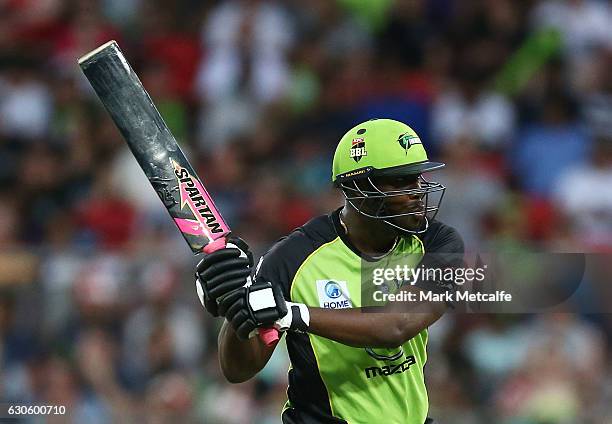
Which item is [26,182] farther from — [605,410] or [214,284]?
[214,284]

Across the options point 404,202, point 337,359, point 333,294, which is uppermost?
point 404,202

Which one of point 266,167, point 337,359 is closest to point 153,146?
point 337,359

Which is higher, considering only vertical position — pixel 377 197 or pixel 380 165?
pixel 380 165

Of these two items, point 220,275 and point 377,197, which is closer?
point 220,275

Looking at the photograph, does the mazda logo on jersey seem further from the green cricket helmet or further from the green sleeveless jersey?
the green cricket helmet

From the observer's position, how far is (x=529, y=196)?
9055 millimetres

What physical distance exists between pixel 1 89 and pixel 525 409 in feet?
17.6

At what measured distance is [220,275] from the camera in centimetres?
452

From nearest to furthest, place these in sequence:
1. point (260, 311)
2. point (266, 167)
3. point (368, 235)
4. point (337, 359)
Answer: point (260, 311), point (337, 359), point (368, 235), point (266, 167)

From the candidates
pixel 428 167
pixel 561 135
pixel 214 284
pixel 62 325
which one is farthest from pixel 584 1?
pixel 214 284

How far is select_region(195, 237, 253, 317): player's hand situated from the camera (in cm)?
450

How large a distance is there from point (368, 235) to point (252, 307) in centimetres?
70

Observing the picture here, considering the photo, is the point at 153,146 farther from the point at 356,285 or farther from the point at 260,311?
the point at 356,285

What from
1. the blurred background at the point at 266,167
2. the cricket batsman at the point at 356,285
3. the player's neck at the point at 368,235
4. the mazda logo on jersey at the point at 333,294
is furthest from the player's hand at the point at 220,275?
the blurred background at the point at 266,167
